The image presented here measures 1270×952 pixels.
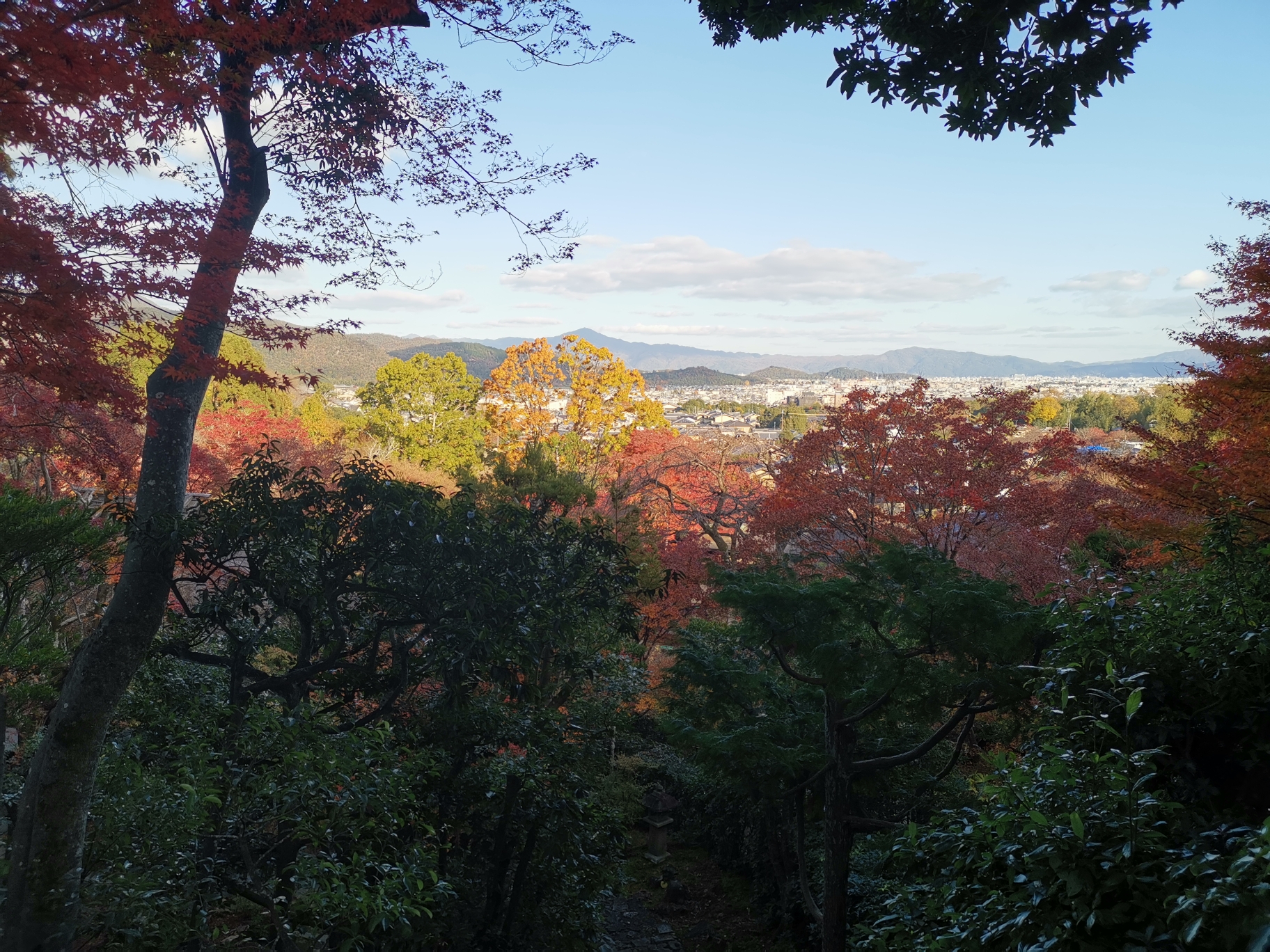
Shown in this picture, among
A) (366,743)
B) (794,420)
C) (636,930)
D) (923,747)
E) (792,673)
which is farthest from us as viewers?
(794,420)

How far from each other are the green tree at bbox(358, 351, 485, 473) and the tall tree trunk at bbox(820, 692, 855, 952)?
2290 centimetres

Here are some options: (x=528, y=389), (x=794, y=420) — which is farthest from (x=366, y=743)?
(x=794, y=420)

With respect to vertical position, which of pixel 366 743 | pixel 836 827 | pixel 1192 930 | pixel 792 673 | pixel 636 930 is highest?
pixel 1192 930

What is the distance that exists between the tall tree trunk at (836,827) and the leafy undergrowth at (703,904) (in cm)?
249

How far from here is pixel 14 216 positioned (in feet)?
13.1

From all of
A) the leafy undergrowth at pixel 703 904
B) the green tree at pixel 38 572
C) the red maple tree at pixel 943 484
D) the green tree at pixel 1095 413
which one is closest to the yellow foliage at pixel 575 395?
the red maple tree at pixel 943 484

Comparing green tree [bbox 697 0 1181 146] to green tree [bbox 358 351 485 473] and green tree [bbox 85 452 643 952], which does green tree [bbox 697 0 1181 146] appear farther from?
green tree [bbox 358 351 485 473]

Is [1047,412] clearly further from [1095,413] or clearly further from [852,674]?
[852,674]

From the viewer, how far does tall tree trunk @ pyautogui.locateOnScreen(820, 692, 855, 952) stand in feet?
19.3

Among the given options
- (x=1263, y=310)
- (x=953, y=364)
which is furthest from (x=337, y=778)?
(x=953, y=364)

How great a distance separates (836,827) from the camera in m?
6.10

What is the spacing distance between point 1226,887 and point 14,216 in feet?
18.2

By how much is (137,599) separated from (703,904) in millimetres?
8567

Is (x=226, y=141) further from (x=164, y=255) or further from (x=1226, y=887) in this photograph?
(x=1226, y=887)
